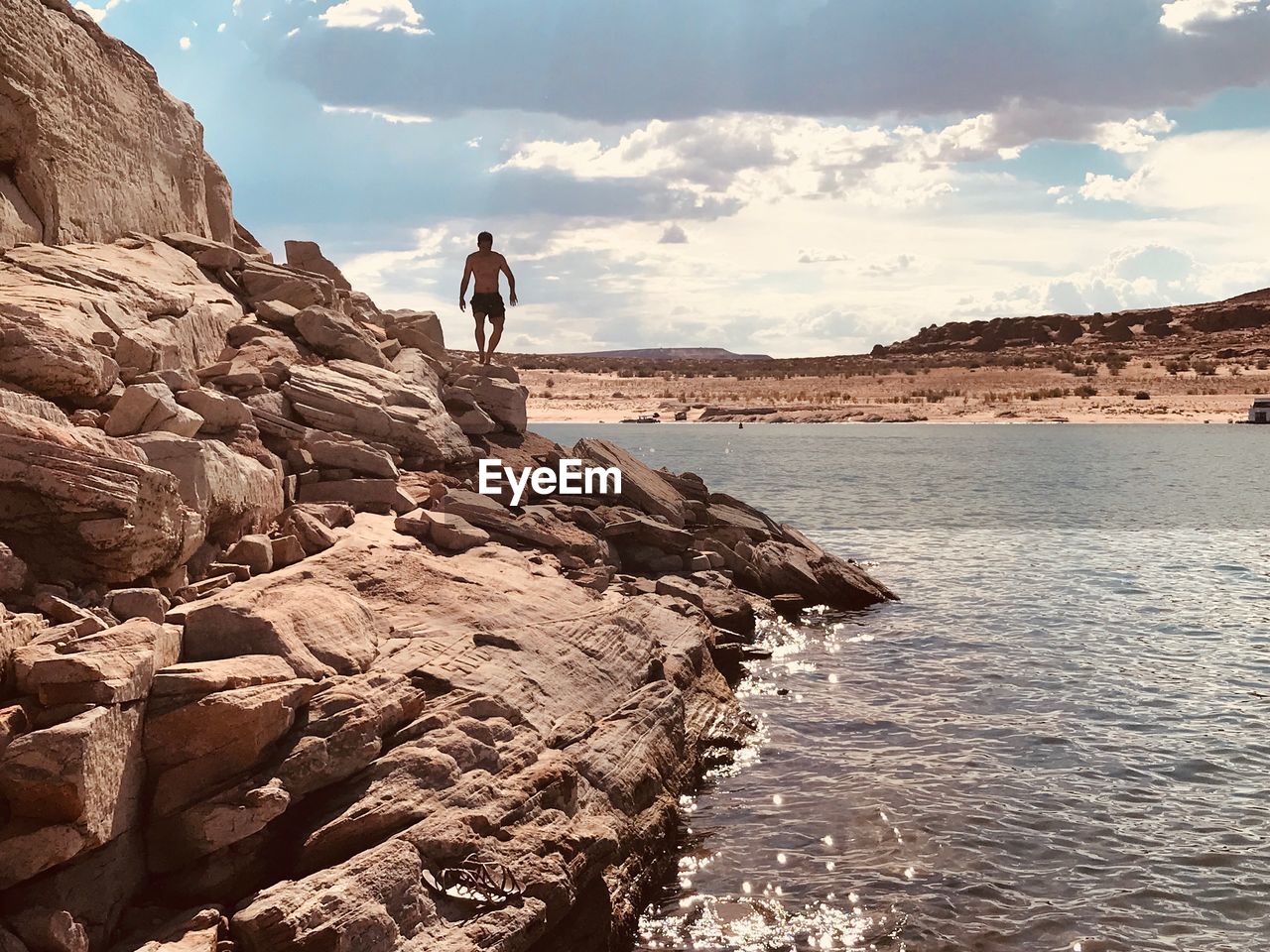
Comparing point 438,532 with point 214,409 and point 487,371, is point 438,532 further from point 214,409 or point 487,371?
point 487,371

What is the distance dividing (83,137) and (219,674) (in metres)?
10.1

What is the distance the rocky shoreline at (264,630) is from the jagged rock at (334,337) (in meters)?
0.04

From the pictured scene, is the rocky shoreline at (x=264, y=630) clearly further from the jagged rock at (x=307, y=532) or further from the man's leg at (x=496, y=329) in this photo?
the man's leg at (x=496, y=329)

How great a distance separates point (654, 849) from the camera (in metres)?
10.4

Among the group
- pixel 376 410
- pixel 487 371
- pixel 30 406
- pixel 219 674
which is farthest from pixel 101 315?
pixel 487 371

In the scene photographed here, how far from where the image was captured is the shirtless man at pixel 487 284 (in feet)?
66.3

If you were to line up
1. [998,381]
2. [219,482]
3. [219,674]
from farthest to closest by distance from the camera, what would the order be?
[998,381]
[219,482]
[219,674]

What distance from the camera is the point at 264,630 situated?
27.9 ft

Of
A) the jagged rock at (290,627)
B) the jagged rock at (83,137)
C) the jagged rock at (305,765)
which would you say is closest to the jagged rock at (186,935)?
the jagged rock at (305,765)

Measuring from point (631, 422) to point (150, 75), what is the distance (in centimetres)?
6301

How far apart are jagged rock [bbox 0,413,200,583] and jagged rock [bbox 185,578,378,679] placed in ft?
2.40

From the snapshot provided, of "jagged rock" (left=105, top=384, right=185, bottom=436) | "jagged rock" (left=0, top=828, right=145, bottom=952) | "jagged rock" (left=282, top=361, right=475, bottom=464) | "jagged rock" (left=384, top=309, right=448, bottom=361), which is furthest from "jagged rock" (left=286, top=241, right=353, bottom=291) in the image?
"jagged rock" (left=0, top=828, right=145, bottom=952)

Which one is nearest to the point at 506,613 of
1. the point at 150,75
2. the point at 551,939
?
the point at 551,939

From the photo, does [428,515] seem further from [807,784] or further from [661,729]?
[807,784]
